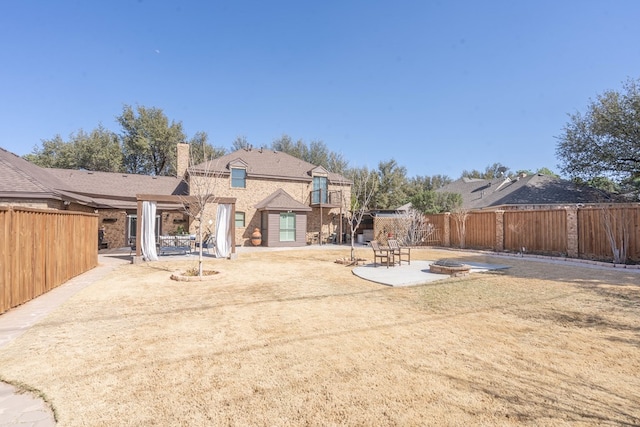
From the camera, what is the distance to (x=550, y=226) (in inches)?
570

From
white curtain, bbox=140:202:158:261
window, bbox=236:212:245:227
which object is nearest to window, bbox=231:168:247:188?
window, bbox=236:212:245:227

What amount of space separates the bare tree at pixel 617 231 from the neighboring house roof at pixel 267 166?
16.4m

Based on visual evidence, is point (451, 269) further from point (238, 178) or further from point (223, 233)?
point (238, 178)

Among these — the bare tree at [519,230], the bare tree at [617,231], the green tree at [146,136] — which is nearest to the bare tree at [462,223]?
the bare tree at [519,230]

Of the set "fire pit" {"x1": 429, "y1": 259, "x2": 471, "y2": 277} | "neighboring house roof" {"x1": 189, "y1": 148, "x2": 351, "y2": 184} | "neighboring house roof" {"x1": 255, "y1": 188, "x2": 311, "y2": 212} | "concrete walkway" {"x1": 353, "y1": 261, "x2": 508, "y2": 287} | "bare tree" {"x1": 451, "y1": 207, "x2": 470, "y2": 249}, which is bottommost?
"concrete walkway" {"x1": 353, "y1": 261, "x2": 508, "y2": 287}

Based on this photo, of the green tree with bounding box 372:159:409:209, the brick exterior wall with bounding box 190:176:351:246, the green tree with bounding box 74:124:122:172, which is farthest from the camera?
the green tree with bounding box 372:159:409:209

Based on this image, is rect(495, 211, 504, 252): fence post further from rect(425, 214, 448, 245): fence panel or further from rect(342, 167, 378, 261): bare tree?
rect(342, 167, 378, 261): bare tree

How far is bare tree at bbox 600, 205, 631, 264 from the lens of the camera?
38.6 feet

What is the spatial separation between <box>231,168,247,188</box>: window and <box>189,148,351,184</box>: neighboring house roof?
12.1 inches

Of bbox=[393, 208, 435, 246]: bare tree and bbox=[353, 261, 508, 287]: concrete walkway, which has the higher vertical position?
bbox=[393, 208, 435, 246]: bare tree

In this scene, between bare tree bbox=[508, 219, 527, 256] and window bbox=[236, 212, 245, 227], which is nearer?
bare tree bbox=[508, 219, 527, 256]

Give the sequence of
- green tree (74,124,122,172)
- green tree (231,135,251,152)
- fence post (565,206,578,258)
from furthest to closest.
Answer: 1. green tree (231,135,251,152)
2. green tree (74,124,122,172)
3. fence post (565,206,578,258)

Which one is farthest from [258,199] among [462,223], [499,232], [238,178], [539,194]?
Answer: [539,194]

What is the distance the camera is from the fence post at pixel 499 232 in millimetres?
16828
